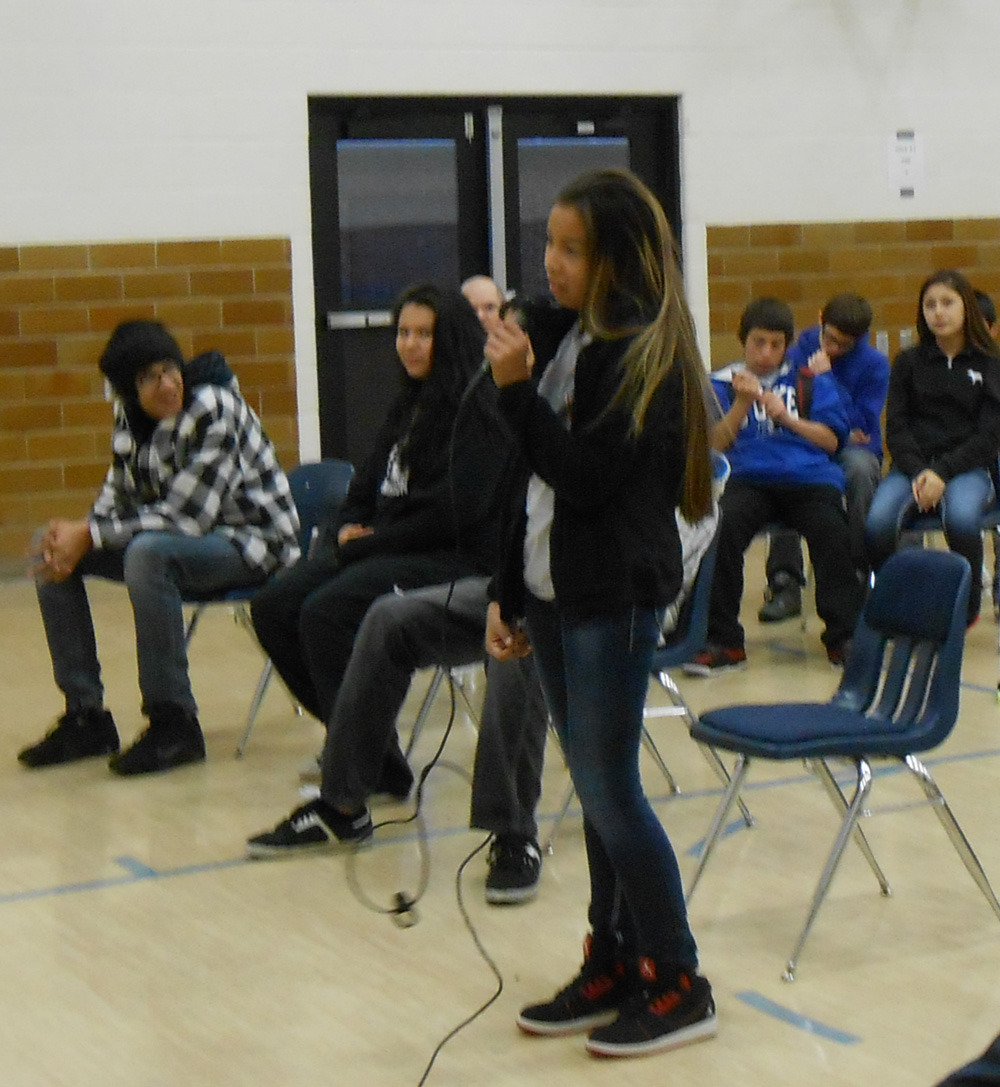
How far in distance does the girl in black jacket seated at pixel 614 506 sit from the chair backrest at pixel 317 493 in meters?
2.32

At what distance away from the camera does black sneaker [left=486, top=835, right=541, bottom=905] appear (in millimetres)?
3264

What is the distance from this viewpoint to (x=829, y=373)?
18.4 ft

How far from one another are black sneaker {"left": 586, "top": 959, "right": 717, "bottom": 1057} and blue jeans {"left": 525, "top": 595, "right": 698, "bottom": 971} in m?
0.04

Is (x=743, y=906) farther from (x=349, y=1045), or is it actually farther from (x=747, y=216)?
(x=747, y=216)

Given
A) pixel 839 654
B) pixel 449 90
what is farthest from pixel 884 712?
pixel 449 90

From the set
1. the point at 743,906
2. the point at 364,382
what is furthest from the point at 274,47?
the point at 743,906

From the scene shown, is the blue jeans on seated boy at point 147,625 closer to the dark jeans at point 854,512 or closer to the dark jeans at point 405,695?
the dark jeans at point 405,695

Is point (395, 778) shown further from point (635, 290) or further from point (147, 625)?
point (635, 290)

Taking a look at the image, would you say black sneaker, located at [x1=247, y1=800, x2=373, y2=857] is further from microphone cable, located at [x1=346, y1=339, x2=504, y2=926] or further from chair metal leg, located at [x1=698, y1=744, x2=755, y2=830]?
chair metal leg, located at [x1=698, y1=744, x2=755, y2=830]

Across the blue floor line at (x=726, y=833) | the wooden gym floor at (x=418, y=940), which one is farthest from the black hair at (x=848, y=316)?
the blue floor line at (x=726, y=833)

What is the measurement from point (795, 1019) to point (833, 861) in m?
0.36

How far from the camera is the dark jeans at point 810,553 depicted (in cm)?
529

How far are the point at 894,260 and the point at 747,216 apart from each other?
84cm

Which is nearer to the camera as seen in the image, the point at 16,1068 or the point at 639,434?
the point at 639,434
